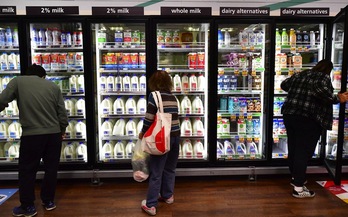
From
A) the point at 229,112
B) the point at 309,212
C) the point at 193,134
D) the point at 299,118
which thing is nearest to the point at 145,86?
the point at 193,134

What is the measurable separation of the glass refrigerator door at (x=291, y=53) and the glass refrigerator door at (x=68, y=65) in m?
2.93

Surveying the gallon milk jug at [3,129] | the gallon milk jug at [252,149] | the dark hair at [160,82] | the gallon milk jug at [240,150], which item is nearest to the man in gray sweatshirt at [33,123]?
the dark hair at [160,82]

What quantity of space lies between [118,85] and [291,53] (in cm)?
270

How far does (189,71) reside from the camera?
13.8 feet

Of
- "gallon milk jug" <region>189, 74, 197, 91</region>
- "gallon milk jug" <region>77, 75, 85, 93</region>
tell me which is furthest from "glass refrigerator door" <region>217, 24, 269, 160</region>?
"gallon milk jug" <region>77, 75, 85, 93</region>

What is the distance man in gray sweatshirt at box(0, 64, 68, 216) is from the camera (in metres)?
3.07

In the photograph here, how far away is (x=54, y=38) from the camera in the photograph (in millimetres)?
4121

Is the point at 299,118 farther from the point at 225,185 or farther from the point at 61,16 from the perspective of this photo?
the point at 61,16

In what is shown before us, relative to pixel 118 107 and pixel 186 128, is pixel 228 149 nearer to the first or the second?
pixel 186 128

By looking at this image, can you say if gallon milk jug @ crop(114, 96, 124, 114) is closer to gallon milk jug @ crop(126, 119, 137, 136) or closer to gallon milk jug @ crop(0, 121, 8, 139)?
gallon milk jug @ crop(126, 119, 137, 136)

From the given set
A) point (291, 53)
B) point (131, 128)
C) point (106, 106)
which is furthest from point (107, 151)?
point (291, 53)

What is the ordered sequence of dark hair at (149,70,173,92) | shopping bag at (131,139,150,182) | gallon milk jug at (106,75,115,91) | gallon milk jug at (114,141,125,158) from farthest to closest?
gallon milk jug at (114,141,125,158) → gallon milk jug at (106,75,115,91) → shopping bag at (131,139,150,182) → dark hair at (149,70,173,92)

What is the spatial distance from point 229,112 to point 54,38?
2799 millimetres

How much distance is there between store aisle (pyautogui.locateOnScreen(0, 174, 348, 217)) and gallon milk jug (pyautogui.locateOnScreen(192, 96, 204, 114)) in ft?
3.42
